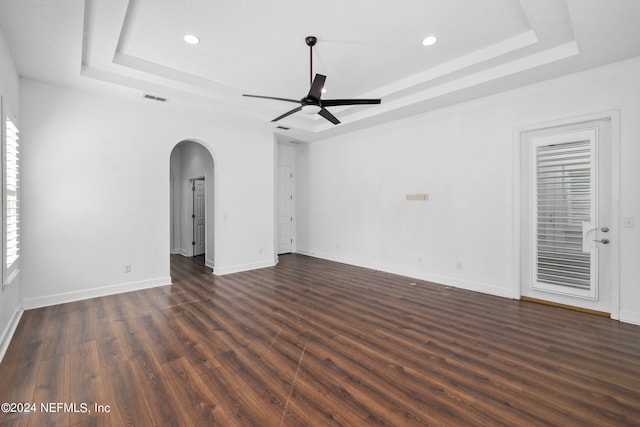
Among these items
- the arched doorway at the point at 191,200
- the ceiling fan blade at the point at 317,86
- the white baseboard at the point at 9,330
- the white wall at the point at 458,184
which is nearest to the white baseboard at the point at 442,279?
the white wall at the point at 458,184

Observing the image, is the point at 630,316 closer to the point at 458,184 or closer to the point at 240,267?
the point at 458,184

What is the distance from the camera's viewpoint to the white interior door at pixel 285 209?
7.89 meters

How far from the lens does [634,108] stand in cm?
326

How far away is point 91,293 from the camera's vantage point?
423 centimetres

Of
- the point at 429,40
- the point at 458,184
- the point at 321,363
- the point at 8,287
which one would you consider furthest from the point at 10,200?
the point at 458,184

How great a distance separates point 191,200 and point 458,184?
629cm

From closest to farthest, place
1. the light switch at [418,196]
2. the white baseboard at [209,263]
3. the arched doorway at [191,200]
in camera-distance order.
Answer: the light switch at [418,196]
the white baseboard at [209,263]
the arched doorway at [191,200]

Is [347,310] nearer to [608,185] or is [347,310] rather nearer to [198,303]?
[198,303]

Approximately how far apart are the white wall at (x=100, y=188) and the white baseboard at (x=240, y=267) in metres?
0.04

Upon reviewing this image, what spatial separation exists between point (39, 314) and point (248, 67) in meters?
4.09

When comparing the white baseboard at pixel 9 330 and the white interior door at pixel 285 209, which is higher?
the white interior door at pixel 285 209

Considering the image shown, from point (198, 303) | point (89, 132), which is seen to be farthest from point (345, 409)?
point (89, 132)

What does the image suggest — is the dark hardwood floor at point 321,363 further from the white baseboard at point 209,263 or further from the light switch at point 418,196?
the white baseboard at point 209,263

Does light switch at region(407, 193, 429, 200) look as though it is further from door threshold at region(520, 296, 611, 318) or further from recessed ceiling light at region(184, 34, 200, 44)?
recessed ceiling light at region(184, 34, 200, 44)
